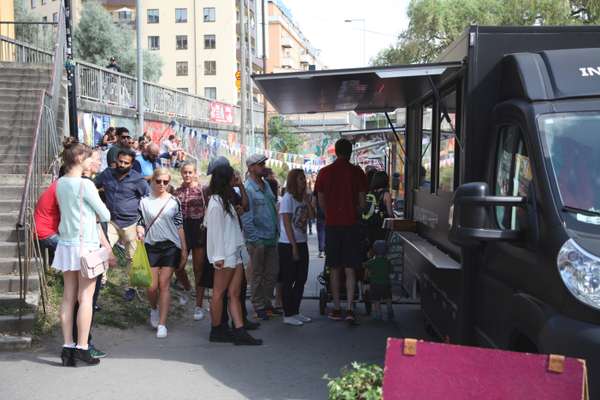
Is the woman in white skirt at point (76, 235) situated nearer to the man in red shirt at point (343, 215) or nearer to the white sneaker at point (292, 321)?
the white sneaker at point (292, 321)

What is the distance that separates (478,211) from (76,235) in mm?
3391

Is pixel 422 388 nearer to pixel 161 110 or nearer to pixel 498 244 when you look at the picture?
pixel 498 244

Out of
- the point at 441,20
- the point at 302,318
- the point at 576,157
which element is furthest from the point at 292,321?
the point at 441,20

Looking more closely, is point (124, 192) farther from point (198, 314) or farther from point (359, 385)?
point (359, 385)

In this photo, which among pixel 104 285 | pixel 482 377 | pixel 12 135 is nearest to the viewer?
pixel 482 377

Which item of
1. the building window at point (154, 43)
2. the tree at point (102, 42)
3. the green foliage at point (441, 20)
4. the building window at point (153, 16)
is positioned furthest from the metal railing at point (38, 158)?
the building window at point (153, 16)

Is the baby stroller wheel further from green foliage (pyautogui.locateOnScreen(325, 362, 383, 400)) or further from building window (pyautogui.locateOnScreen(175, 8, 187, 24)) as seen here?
building window (pyautogui.locateOnScreen(175, 8, 187, 24))

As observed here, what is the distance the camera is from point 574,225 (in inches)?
140

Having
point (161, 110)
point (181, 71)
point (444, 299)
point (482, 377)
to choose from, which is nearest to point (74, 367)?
point (444, 299)

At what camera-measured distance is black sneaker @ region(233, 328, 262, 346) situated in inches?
264

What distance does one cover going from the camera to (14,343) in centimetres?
619

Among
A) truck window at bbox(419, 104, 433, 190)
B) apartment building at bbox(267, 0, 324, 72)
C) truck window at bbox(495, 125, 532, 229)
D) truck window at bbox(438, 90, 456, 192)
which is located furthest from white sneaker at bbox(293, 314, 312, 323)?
apartment building at bbox(267, 0, 324, 72)

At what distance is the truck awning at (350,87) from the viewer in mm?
5562

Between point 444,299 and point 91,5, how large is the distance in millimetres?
52354
